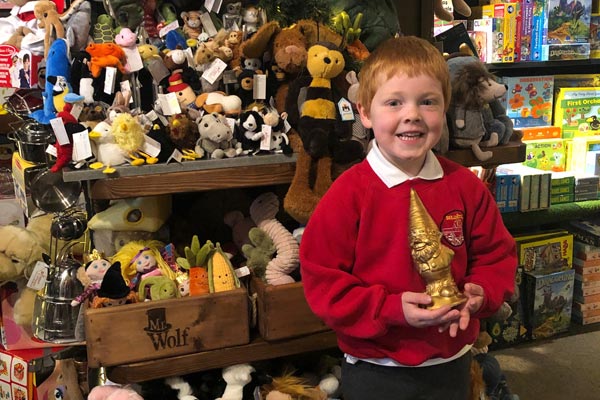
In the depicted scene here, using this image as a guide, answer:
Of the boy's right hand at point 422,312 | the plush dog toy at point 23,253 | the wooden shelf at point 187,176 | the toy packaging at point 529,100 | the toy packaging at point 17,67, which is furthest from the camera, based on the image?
the toy packaging at point 529,100

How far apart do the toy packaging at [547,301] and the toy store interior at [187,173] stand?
3.02 ft

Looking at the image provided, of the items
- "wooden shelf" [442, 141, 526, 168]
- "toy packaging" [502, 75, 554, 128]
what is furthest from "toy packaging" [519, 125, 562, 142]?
"wooden shelf" [442, 141, 526, 168]

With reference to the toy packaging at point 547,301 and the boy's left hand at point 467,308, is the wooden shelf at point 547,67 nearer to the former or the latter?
the toy packaging at point 547,301

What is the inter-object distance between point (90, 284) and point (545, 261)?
6.19 ft

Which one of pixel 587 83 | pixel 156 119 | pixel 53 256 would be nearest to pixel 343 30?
pixel 156 119

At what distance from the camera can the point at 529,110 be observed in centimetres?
279

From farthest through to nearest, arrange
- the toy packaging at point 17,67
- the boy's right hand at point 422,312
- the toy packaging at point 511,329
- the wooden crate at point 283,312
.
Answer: the toy packaging at point 511,329 < the toy packaging at point 17,67 < the wooden crate at point 283,312 < the boy's right hand at point 422,312

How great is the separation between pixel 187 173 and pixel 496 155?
2.64 feet

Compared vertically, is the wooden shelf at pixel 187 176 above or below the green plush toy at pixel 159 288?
above

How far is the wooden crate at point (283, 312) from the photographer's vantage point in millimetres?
1496

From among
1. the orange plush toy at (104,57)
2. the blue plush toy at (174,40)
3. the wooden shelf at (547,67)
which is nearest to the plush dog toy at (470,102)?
the blue plush toy at (174,40)

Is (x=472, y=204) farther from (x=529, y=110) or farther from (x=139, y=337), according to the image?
(x=529, y=110)

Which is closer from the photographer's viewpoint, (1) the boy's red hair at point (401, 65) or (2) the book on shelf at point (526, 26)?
(1) the boy's red hair at point (401, 65)

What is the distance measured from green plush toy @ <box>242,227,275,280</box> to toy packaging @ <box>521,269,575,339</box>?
1465 mm
